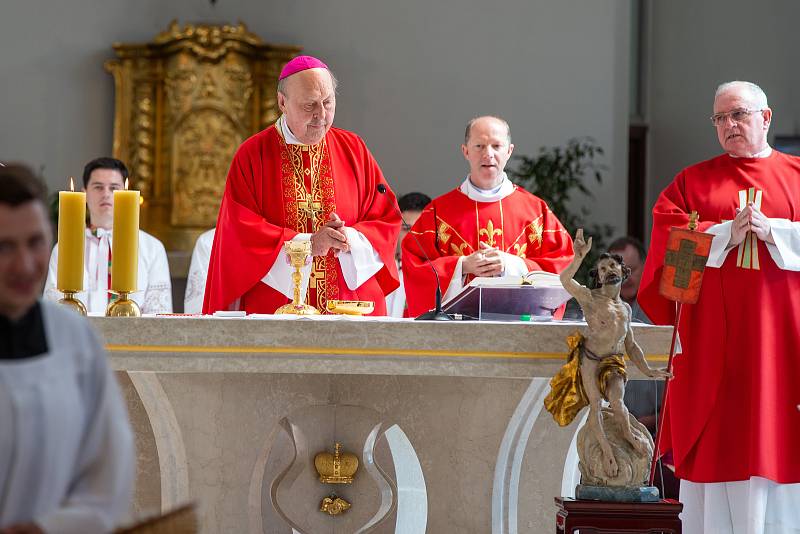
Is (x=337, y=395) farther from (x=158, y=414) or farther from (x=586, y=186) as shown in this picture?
(x=586, y=186)

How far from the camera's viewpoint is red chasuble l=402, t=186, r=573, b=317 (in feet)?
16.8

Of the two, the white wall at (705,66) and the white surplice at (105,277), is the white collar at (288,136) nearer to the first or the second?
the white surplice at (105,277)

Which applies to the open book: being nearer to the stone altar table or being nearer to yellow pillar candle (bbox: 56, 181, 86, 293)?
the stone altar table

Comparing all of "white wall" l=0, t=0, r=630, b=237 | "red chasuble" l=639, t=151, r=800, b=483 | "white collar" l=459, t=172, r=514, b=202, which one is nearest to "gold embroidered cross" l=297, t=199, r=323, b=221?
"white collar" l=459, t=172, r=514, b=202

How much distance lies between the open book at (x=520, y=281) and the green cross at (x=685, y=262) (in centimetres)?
39

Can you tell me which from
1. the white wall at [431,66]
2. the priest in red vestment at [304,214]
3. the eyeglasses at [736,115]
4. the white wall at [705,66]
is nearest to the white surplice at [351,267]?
the priest in red vestment at [304,214]

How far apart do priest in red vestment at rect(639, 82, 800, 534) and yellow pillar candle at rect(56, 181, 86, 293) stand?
233 centimetres

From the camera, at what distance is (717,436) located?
4672mm

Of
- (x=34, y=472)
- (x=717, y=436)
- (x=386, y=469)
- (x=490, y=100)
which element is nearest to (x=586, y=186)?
(x=490, y=100)

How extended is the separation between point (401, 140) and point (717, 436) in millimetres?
5385

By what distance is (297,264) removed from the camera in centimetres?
405

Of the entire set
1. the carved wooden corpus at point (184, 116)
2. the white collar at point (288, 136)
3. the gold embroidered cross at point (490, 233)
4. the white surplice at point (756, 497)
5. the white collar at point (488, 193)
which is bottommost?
the white surplice at point (756, 497)

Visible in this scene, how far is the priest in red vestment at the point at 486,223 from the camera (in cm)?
498

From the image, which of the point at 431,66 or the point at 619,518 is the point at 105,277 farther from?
the point at 431,66
